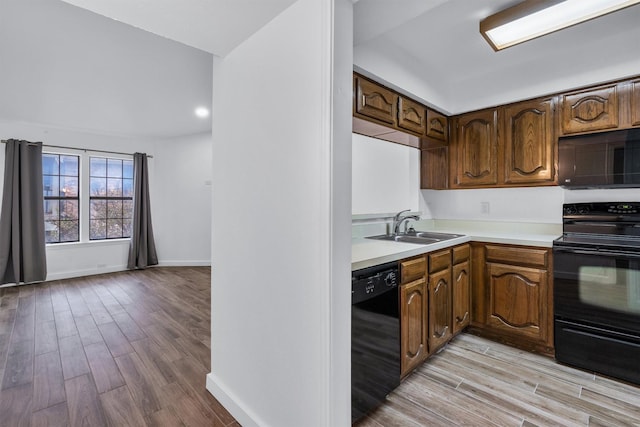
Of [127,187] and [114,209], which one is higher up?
[127,187]

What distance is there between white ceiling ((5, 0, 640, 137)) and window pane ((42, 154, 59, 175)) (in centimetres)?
152

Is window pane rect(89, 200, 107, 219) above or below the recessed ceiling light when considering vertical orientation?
below

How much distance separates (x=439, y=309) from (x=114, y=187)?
19.0 ft

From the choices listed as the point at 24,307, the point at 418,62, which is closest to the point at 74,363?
the point at 24,307

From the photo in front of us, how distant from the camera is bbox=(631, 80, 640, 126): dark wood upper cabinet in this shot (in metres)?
2.18

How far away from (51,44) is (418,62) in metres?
2.91

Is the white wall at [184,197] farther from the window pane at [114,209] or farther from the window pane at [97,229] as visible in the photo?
A: the window pane at [97,229]

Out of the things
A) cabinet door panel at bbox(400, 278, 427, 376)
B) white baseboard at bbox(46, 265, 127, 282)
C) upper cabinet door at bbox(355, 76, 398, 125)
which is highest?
upper cabinet door at bbox(355, 76, 398, 125)

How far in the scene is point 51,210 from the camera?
489 cm

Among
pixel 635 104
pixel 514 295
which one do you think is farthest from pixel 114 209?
pixel 635 104

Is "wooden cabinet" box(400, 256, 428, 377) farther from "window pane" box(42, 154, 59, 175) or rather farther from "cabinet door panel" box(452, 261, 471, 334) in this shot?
"window pane" box(42, 154, 59, 175)

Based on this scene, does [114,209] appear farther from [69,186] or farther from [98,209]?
[69,186]

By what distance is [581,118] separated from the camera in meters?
2.40

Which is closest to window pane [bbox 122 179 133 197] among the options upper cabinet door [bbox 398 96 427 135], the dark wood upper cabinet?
upper cabinet door [bbox 398 96 427 135]
